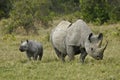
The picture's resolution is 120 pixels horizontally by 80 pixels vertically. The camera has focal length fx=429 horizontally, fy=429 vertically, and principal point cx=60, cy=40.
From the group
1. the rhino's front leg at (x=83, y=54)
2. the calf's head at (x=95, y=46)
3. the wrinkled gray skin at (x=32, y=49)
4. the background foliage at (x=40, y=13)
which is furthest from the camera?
the background foliage at (x=40, y=13)

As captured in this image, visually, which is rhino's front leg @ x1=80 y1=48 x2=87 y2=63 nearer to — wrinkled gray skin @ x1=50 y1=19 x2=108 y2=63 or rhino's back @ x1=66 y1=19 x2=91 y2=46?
wrinkled gray skin @ x1=50 y1=19 x2=108 y2=63

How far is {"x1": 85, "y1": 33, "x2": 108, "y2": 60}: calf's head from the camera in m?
12.1

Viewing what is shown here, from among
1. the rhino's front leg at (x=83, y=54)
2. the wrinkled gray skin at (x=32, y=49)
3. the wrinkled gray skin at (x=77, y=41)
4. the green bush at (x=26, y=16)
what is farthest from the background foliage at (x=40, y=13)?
the rhino's front leg at (x=83, y=54)

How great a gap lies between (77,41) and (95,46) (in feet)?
2.44

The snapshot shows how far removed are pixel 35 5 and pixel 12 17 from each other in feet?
12.1

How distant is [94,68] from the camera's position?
36.9 feet

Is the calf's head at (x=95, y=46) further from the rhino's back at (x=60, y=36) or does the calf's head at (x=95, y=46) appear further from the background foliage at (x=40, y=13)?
the background foliage at (x=40, y=13)

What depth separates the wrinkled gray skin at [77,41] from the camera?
12156 millimetres

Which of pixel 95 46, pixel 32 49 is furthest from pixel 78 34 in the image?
pixel 32 49

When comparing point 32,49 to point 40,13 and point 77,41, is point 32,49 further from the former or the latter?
point 40,13

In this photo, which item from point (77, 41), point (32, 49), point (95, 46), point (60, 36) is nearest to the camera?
point (95, 46)

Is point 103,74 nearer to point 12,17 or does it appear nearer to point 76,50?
point 76,50

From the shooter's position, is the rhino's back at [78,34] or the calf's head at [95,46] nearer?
the calf's head at [95,46]

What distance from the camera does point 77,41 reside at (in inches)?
499
